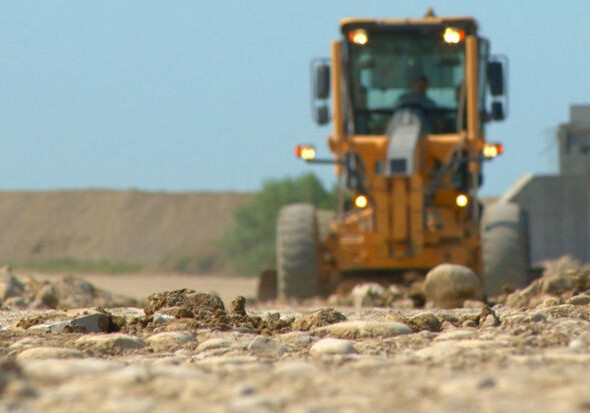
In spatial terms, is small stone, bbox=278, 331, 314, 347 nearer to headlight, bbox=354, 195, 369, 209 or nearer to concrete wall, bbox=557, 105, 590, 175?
headlight, bbox=354, 195, 369, 209

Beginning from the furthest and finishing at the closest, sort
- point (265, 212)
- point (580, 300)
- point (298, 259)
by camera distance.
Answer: point (265, 212) → point (298, 259) → point (580, 300)

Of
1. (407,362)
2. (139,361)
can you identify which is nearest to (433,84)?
(139,361)

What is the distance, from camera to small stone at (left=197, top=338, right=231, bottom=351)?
626 centimetres

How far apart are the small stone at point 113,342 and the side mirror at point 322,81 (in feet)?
26.3

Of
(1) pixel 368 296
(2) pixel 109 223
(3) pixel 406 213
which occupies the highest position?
(2) pixel 109 223

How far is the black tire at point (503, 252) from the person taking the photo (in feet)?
45.7

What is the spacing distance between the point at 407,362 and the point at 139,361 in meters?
1.67

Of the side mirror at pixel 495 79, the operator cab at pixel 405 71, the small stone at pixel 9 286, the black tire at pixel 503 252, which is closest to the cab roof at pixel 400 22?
the operator cab at pixel 405 71

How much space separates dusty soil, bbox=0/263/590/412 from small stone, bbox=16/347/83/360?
1 centimetres

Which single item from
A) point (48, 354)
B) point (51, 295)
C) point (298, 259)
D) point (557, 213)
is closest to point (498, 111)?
point (298, 259)

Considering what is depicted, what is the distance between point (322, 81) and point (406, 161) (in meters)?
1.36

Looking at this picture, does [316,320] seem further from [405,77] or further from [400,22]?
[400,22]

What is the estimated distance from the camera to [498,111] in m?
14.3

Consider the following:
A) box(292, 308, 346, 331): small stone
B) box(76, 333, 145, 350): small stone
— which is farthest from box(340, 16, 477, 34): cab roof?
box(76, 333, 145, 350): small stone
